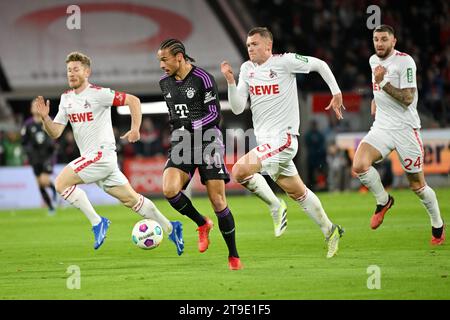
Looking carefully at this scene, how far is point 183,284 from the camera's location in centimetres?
917

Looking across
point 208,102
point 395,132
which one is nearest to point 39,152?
point 395,132

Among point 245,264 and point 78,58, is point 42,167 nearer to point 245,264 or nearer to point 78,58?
point 78,58

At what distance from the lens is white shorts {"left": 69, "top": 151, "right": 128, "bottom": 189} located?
40.5 feet

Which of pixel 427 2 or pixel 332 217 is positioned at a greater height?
pixel 427 2

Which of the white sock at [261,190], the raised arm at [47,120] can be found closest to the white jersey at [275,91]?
the white sock at [261,190]

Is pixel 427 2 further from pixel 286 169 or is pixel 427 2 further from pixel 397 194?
pixel 286 169

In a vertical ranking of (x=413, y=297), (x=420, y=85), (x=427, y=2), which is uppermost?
(x=427, y=2)

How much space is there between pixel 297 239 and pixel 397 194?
35.2 ft

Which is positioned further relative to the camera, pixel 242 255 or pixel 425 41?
pixel 425 41

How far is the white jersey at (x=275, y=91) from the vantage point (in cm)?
1140

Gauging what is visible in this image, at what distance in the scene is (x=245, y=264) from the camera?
10656 millimetres

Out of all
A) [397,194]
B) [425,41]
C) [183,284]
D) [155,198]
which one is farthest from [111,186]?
[425,41]

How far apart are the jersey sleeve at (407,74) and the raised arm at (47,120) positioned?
4.33 meters

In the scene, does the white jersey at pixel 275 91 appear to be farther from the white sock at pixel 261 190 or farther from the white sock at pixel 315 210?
the white sock at pixel 261 190
